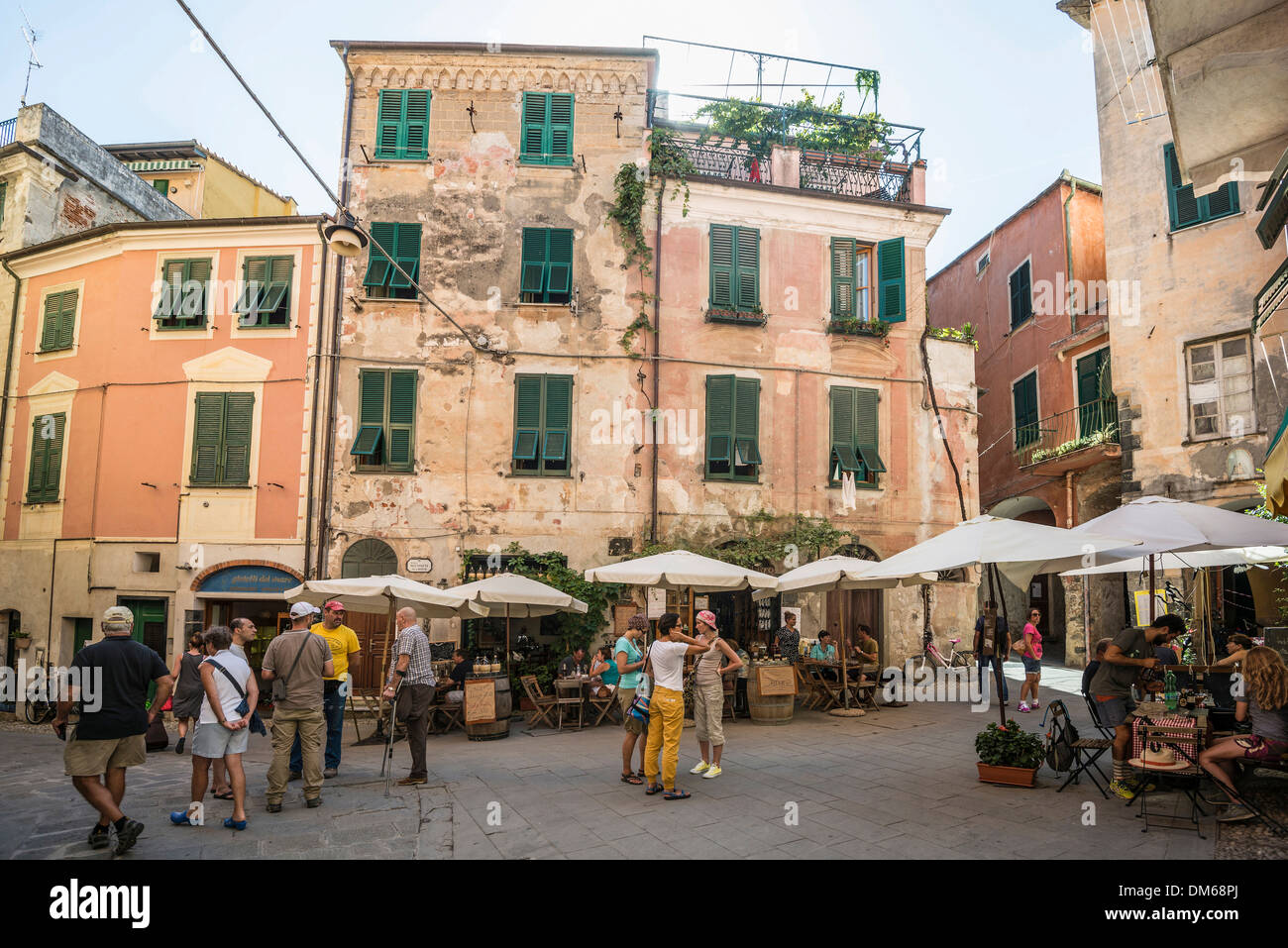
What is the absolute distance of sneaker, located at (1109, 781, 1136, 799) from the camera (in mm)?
6945

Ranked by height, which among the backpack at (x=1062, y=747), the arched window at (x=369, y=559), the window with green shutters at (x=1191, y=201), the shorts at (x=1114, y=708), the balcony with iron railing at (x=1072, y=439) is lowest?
the backpack at (x=1062, y=747)

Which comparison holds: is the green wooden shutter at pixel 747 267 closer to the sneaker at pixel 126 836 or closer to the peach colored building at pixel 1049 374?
the peach colored building at pixel 1049 374

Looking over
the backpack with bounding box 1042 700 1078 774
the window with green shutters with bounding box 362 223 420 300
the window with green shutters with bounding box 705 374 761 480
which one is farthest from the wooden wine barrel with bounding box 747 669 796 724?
the window with green shutters with bounding box 362 223 420 300

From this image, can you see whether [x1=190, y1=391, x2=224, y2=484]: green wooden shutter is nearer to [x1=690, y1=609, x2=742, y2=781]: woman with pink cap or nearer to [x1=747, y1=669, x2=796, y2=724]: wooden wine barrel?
[x1=747, y1=669, x2=796, y2=724]: wooden wine barrel

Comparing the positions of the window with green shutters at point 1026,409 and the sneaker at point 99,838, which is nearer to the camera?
the sneaker at point 99,838

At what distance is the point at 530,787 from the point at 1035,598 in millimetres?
20535

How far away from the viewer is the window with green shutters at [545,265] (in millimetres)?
16237

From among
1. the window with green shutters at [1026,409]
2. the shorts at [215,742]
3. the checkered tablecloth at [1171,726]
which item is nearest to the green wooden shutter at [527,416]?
the shorts at [215,742]

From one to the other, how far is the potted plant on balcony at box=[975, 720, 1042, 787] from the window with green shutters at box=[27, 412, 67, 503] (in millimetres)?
17730

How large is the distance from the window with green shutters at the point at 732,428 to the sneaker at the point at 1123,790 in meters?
9.68

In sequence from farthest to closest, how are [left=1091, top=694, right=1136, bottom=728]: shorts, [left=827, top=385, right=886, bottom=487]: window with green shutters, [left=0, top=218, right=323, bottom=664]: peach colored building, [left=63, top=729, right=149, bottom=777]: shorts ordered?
[left=827, top=385, right=886, bottom=487]: window with green shutters → [left=0, top=218, right=323, bottom=664]: peach colored building → [left=1091, top=694, right=1136, bottom=728]: shorts → [left=63, top=729, right=149, bottom=777]: shorts

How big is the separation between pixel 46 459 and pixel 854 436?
16.9 meters
